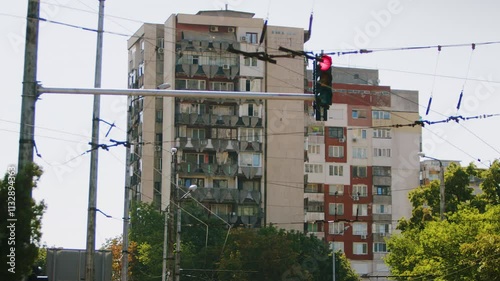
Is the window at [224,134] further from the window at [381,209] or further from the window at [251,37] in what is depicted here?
the window at [381,209]

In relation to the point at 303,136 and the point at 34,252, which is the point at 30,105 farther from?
the point at 303,136

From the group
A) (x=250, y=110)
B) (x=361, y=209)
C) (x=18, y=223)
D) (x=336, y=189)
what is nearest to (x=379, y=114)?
(x=336, y=189)

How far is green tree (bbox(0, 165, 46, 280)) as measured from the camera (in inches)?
680

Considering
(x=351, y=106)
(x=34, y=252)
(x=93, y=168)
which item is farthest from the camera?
(x=351, y=106)

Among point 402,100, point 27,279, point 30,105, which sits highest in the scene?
point 402,100

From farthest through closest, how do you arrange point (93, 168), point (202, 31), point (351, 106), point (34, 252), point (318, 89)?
point (351, 106) < point (202, 31) < point (93, 168) < point (318, 89) < point (34, 252)

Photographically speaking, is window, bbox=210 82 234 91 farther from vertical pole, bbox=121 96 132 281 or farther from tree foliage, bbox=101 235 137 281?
vertical pole, bbox=121 96 132 281

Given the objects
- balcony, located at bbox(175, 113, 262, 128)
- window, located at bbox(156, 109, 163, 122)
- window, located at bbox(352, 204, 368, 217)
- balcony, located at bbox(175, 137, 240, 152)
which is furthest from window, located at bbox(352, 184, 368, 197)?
window, located at bbox(156, 109, 163, 122)

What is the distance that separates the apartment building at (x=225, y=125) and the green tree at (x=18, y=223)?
68.5 meters

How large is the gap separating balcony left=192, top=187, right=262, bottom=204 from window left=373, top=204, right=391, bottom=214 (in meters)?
22.1

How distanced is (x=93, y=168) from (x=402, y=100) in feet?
266

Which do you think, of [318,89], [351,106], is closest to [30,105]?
[318,89]

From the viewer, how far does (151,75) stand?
90.6 m

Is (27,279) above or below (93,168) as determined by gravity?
below
